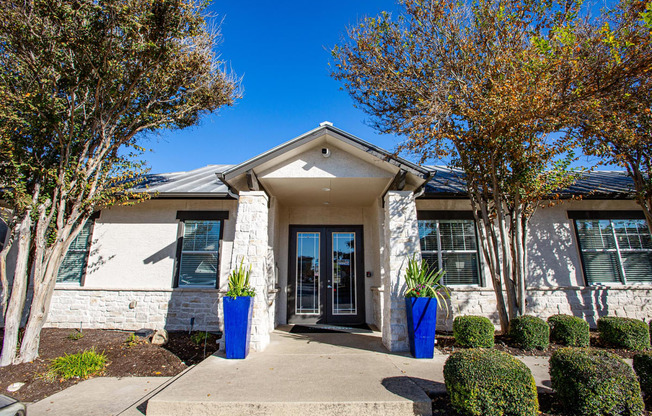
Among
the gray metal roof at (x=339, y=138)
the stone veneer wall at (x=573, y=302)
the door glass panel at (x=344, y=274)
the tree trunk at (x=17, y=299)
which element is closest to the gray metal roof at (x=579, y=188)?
the gray metal roof at (x=339, y=138)

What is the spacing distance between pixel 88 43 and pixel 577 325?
1064 cm

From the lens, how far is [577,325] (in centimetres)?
608

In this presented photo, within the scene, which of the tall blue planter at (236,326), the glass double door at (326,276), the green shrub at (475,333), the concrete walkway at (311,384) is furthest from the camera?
the glass double door at (326,276)

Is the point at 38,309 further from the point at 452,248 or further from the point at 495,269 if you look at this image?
the point at 495,269

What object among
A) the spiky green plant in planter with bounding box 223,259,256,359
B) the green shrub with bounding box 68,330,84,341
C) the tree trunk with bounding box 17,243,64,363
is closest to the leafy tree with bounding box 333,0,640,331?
the spiky green plant in planter with bounding box 223,259,256,359

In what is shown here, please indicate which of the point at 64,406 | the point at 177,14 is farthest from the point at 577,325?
the point at 177,14

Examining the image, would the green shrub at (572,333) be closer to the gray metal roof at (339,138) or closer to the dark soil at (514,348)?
the dark soil at (514,348)

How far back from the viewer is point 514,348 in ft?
19.3

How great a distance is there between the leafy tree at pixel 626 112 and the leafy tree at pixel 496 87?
0.88ft

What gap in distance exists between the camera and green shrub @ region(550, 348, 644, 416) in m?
3.20

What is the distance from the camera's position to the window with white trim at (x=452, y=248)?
7.81m

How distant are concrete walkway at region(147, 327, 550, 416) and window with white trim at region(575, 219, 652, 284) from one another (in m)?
4.29

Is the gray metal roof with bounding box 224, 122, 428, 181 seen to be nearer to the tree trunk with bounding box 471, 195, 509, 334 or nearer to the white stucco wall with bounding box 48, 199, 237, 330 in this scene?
the tree trunk with bounding box 471, 195, 509, 334

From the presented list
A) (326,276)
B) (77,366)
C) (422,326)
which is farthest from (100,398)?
(326,276)
